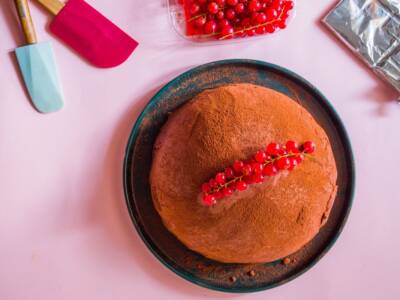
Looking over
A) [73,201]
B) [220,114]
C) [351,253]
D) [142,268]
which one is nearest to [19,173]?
[73,201]

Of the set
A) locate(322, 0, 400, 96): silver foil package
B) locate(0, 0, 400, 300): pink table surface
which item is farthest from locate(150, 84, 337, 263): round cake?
locate(322, 0, 400, 96): silver foil package

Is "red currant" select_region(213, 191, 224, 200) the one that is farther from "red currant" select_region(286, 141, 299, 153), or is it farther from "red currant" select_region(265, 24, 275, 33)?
"red currant" select_region(265, 24, 275, 33)

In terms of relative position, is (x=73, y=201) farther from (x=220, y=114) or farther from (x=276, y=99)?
(x=276, y=99)

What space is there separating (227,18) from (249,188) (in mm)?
460

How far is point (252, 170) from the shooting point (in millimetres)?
809

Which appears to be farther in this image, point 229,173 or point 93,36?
point 93,36

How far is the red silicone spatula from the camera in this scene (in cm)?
106

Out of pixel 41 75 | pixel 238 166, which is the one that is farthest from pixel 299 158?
pixel 41 75

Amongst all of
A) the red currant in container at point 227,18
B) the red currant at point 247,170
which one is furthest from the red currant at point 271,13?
the red currant at point 247,170

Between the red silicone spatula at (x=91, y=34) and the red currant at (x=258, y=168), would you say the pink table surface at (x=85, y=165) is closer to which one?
the red silicone spatula at (x=91, y=34)

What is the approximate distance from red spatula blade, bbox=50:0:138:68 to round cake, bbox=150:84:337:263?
0.87 ft

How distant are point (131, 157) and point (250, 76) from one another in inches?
14.6

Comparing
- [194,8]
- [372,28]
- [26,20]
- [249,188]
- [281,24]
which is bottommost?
[249,188]

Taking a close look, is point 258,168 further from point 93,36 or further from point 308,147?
point 93,36
